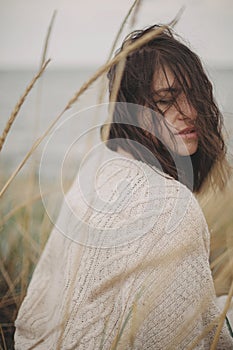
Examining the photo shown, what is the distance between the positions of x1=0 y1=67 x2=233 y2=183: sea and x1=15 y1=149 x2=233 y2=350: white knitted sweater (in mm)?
174

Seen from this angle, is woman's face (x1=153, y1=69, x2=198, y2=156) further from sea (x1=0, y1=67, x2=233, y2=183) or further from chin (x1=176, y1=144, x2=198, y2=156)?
sea (x1=0, y1=67, x2=233, y2=183)

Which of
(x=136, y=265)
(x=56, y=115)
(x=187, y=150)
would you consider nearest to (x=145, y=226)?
(x=136, y=265)

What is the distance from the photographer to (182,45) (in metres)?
1.04

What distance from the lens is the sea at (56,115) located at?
1.18 m

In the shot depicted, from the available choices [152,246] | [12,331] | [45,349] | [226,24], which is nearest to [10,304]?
[12,331]

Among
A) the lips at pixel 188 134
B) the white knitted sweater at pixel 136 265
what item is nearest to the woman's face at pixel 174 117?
the lips at pixel 188 134

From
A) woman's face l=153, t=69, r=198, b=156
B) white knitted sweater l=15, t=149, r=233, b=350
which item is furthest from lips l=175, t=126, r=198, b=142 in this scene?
white knitted sweater l=15, t=149, r=233, b=350

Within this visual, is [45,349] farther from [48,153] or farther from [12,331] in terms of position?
[48,153]

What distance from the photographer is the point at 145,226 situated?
925 mm

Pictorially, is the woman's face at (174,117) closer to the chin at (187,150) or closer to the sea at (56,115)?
the chin at (187,150)

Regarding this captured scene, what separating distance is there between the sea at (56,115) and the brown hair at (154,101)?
54 millimetres

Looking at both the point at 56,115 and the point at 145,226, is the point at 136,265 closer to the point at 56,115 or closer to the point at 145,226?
the point at 145,226

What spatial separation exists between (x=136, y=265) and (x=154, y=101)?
0.35m

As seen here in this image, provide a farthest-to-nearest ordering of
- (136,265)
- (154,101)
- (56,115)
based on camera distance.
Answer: (56,115)
(154,101)
(136,265)
